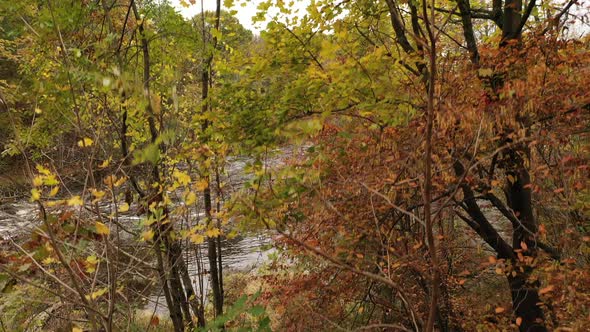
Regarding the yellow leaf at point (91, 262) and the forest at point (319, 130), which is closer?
the yellow leaf at point (91, 262)

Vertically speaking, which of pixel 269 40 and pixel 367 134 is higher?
pixel 269 40

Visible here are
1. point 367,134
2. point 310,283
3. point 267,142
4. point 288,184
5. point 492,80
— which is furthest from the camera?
point 310,283

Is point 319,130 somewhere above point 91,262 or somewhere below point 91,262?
above

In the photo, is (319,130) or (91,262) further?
(319,130)

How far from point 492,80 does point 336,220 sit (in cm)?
272

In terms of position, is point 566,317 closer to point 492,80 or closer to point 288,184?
point 492,80

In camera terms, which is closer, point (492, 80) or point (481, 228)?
point (492, 80)

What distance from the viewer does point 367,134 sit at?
17.0 ft

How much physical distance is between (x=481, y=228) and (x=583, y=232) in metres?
1.26

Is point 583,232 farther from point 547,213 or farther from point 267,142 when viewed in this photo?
point 267,142

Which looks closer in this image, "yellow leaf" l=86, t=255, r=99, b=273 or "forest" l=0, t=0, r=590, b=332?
"yellow leaf" l=86, t=255, r=99, b=273

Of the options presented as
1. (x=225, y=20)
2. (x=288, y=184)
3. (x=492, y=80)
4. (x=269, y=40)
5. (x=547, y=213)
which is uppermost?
(x=225, y=20)

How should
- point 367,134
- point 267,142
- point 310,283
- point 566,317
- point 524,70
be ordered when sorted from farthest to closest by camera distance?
point 310,283 < point 566,317 < point 367,134 < point 524,70 < point 267,142

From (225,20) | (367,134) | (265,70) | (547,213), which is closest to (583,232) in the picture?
(547,213)
